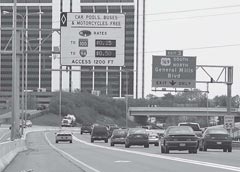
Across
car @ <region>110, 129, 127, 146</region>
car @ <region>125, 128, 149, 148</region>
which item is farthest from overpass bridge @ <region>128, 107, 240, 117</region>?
car @ <region>125, 128, 149, 148</region>

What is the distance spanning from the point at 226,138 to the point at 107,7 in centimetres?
1999

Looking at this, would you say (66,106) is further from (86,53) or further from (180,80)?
(86,53)

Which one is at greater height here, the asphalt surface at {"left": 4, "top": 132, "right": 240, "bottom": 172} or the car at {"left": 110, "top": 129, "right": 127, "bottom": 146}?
the asphalt surface at {"left": 4, "top": 132, "right": 240, "bottom": 172}

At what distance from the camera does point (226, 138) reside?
4134 cm

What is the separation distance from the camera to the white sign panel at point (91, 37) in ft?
148

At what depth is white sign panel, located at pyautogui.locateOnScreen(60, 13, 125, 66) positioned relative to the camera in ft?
148

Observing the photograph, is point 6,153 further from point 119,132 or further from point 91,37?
point 119,132

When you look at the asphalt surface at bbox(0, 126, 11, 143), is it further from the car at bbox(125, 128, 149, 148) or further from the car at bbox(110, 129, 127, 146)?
the car at bbox(125, 128, 149, 148)

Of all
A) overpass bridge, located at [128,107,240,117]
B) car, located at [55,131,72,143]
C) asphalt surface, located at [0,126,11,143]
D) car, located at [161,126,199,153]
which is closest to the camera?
car, located at [161,126,199,153]

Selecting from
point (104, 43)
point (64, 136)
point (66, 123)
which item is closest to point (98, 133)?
point (64, 136)

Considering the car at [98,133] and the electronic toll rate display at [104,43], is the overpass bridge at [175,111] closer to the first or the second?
the car at [98,133]

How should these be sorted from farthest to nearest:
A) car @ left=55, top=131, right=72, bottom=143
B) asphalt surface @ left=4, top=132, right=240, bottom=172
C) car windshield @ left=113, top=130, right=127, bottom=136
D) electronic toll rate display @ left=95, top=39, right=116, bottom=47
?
car @ left=55, top=131, right=72, bottom=143 < car windshield @ left=113, top=130, right=127, bottom=136 < electronic toll rate display @ left=95, top=39, right=116, bottom=47 < asphalt surface @ left=4, top=132, right=240, bottom=172

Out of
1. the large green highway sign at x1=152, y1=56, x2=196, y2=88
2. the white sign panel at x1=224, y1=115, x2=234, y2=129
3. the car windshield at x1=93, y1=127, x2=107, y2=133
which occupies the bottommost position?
the car windshield at x1=93, y1=127, x2=107, y2=133

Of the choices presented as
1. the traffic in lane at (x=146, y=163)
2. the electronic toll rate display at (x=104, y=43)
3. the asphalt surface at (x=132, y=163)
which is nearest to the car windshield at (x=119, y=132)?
the electronic toll rate display at (x=104, y=43)
